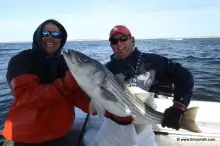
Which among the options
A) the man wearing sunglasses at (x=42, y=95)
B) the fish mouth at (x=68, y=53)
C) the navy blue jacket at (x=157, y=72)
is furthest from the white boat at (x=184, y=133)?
the fish mouth at (x=68, y=53)

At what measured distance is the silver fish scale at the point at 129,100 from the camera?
3.40 meters

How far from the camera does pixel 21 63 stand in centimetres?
373

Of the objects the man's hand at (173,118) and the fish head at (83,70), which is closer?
the fish head at (83,70)

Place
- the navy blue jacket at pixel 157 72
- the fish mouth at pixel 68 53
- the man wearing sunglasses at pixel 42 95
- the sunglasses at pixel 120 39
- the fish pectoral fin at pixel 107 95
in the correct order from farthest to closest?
the sunglasses at pixel 120 39, the navy blue jacket at pixel 157 72, the man wearing sunglasses at pixel 42 95, the fish pectoral fin at pixel 107 95, the fish mouth at pixel 68 53

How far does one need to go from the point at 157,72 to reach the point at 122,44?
704 mm

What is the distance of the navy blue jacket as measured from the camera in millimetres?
4258

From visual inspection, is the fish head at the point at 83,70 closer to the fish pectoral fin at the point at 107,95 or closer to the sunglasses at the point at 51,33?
the fish pectoral fin at the point at 107,95

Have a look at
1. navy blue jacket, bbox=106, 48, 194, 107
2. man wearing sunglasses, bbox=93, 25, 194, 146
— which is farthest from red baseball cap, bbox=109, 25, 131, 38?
navy blue jacket, bbox=106, 48, 194, 107

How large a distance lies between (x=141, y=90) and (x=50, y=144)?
4.98 ft

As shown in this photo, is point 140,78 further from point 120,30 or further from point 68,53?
point 68,53

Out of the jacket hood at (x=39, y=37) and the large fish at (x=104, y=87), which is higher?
the jacket hood at (x=39, y=37)

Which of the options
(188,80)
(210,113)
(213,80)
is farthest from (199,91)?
(188,80)

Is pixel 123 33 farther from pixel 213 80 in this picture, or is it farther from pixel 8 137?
pixel 213 80

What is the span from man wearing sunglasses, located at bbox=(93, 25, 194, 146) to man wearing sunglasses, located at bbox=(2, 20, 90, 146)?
66 cm
